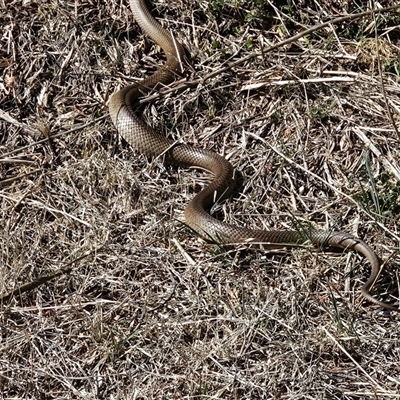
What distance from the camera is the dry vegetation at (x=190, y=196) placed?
5406mm

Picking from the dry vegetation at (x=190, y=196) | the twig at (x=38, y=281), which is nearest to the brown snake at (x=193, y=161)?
the dry vegetation at (x=190, y=196)

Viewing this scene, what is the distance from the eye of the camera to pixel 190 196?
22.2 feet

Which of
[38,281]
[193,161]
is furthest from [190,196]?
[38,281]

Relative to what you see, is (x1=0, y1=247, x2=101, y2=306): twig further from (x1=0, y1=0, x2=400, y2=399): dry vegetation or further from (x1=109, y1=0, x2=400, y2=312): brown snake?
(x1=109, y1=0, x2=400, y2=312): brown snake

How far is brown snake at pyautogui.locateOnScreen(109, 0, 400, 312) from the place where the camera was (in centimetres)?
602

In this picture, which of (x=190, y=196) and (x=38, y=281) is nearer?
(x=38, y=281)

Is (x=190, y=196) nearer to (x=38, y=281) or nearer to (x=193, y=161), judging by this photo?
(x=193, y=161)

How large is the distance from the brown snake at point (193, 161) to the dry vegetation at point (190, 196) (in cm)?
9

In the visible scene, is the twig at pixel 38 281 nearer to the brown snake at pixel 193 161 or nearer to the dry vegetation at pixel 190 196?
the dry vegetation at pixel 190 196

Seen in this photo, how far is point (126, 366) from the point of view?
5441mm

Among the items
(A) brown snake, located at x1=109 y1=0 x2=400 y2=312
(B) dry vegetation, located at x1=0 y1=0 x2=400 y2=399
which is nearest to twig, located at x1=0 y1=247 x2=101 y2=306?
(B) dry vegetation, located at x1=0 y1=0 x2=400 y2=399

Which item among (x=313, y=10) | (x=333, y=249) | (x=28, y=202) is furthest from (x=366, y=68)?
(x=28, y=202)

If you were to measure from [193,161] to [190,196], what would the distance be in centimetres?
34

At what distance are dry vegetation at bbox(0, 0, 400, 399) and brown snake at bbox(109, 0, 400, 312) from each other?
89mm
